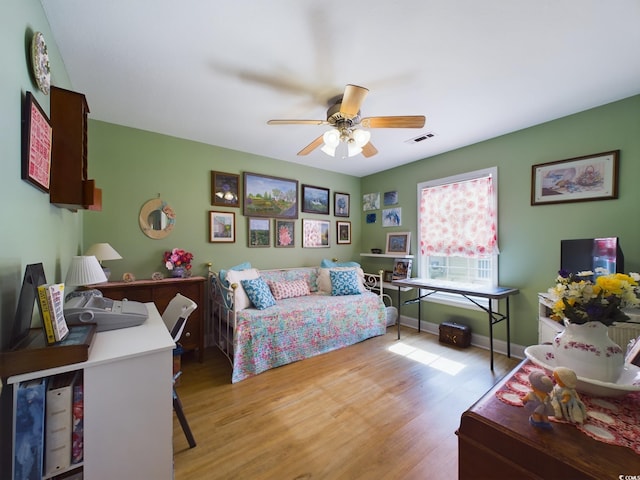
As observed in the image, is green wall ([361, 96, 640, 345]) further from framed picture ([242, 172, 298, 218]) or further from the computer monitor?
the computer monitor

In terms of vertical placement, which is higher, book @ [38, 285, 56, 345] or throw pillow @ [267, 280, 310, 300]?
book @ [38, 285, 56, 345]

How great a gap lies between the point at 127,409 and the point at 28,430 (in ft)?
0.91

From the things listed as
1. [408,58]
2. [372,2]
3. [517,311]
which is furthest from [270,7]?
[517,311]

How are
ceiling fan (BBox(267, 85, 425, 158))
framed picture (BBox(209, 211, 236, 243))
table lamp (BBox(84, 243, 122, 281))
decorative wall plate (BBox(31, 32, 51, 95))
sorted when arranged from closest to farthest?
decorative wall plate (BBox(31, 32, 51, 95))
ceiling fan (BBox(267, 85, 425, 158))
table lamp (BBox(84, 243, 122, 281))
framed picture (BBox(209, 211, 236, 243))

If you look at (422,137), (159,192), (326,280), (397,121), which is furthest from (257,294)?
(422,137)

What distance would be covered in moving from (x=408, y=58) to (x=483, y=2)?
47 centimetres

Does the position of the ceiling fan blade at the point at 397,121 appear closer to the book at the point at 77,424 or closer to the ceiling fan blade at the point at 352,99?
the ceiling fan blade at the point at 352,99

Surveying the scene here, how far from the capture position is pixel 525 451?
0.64m

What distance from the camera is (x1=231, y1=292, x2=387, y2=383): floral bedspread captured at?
8.09 feet

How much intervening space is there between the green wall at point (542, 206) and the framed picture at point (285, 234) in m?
2.15

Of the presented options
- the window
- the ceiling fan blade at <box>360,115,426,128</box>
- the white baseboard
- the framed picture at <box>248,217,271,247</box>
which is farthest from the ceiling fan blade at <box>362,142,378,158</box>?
the white baseboard

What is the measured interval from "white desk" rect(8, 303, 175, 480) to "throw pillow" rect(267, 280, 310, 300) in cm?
205

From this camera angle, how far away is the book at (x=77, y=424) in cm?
99

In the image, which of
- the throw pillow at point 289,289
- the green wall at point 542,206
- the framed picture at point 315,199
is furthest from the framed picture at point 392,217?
the throw pillow at point 289,289
